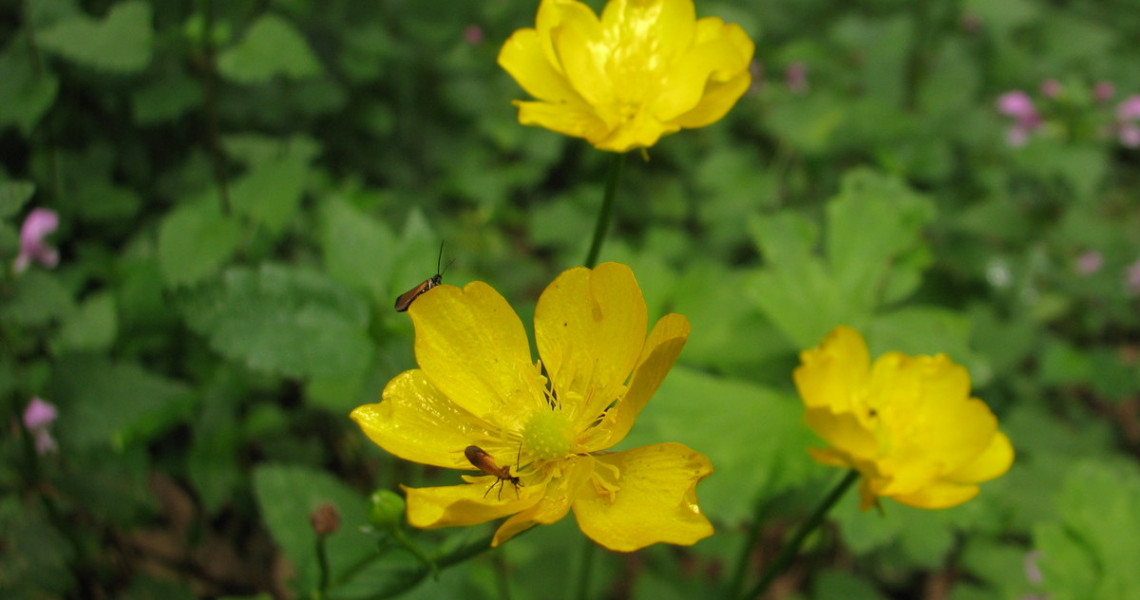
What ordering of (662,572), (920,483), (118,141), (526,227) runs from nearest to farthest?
(920,483), (662,572), (118,141), (526,227)

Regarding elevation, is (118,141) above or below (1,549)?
above

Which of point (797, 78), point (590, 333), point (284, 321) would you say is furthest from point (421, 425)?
point (797, 78)

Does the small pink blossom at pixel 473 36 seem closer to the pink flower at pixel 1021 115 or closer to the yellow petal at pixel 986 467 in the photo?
the pink flower at pixel 1021 115

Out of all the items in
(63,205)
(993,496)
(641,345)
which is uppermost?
(641,345)

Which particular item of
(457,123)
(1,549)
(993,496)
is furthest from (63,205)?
(993,496)

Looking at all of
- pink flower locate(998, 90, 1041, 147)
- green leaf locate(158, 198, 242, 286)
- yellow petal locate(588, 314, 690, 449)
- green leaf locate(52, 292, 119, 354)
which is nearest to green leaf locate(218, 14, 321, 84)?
green leaf locate(158, 198, 242, 286)

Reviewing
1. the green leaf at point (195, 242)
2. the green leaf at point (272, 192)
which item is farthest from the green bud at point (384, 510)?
the green leaf at point (272, 192)

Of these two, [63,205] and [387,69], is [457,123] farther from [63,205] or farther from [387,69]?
[63,205]
